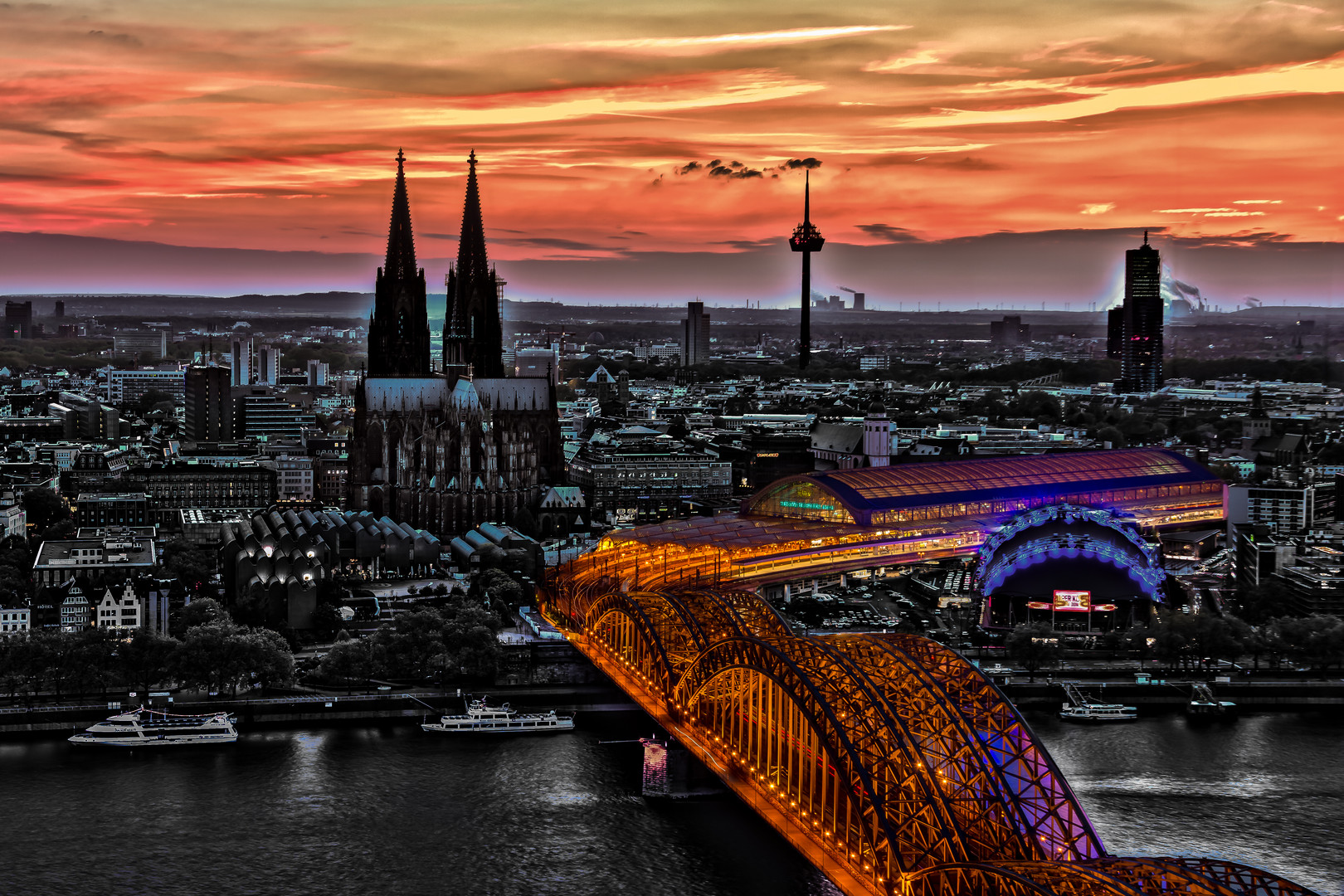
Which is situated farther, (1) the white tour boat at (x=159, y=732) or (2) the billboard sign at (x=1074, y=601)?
(2) the billboard sign at (x=1074, y=601)

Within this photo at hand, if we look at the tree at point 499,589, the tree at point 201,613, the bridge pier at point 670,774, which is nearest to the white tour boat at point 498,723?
the bridge pier at point 670,774

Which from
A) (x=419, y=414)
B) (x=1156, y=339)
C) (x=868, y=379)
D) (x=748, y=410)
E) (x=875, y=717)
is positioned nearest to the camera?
(x=875, y=717)

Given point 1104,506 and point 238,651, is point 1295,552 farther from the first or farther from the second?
point 238,651

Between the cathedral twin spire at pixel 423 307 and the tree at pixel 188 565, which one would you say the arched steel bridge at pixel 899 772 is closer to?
the tree at pixel 188 565

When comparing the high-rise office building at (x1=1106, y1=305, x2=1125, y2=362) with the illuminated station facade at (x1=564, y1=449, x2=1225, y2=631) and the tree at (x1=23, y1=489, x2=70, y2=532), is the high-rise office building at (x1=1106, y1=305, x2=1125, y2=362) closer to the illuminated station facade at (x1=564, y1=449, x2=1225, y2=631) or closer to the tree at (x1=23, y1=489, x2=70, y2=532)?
the illuminated station facade at (x1=564, y1=449, x2=1225, y2=631)

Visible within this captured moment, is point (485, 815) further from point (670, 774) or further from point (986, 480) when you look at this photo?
point (986, 480)

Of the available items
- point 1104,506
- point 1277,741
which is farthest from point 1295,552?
point 1277,741
